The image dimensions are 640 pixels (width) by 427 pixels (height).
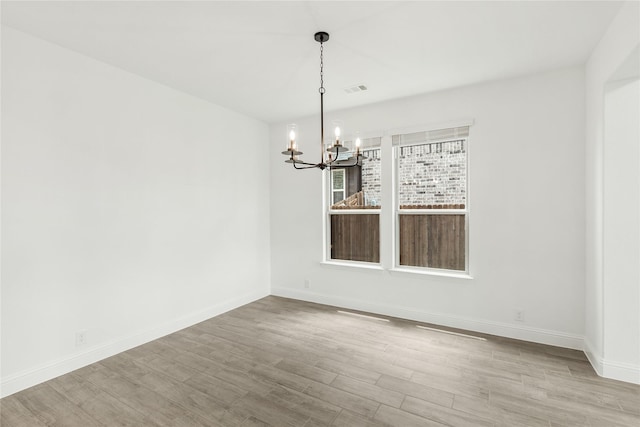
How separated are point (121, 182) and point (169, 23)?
161 centimetres

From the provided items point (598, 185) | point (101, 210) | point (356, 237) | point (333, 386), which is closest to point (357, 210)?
point (356, 237)

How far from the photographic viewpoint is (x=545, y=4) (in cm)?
216

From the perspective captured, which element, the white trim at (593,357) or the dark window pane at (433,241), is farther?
the dark window pane at (433,241)

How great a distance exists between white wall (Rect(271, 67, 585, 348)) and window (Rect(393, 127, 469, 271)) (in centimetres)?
16

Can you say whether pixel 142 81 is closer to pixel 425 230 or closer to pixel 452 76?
pixel 452 76

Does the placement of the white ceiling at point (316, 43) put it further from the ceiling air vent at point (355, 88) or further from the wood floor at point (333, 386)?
the wood floor at point (333, 386)

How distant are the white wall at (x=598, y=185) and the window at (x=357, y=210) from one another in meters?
2.16

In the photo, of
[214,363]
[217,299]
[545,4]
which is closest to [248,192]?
[217,299]

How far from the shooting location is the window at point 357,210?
4.28 meters

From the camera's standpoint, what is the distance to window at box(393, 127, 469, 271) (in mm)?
3727

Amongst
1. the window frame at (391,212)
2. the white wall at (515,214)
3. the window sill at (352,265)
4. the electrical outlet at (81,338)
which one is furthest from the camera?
the window sill at (352,265)

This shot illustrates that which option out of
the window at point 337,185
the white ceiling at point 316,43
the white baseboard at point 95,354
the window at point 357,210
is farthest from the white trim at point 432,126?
the white baseboard at point 95,354

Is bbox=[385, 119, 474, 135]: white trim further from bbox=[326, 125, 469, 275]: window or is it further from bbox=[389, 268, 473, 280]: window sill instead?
bbox=[389, 268, 473, 280]: window sill

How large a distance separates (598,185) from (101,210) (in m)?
4.47
